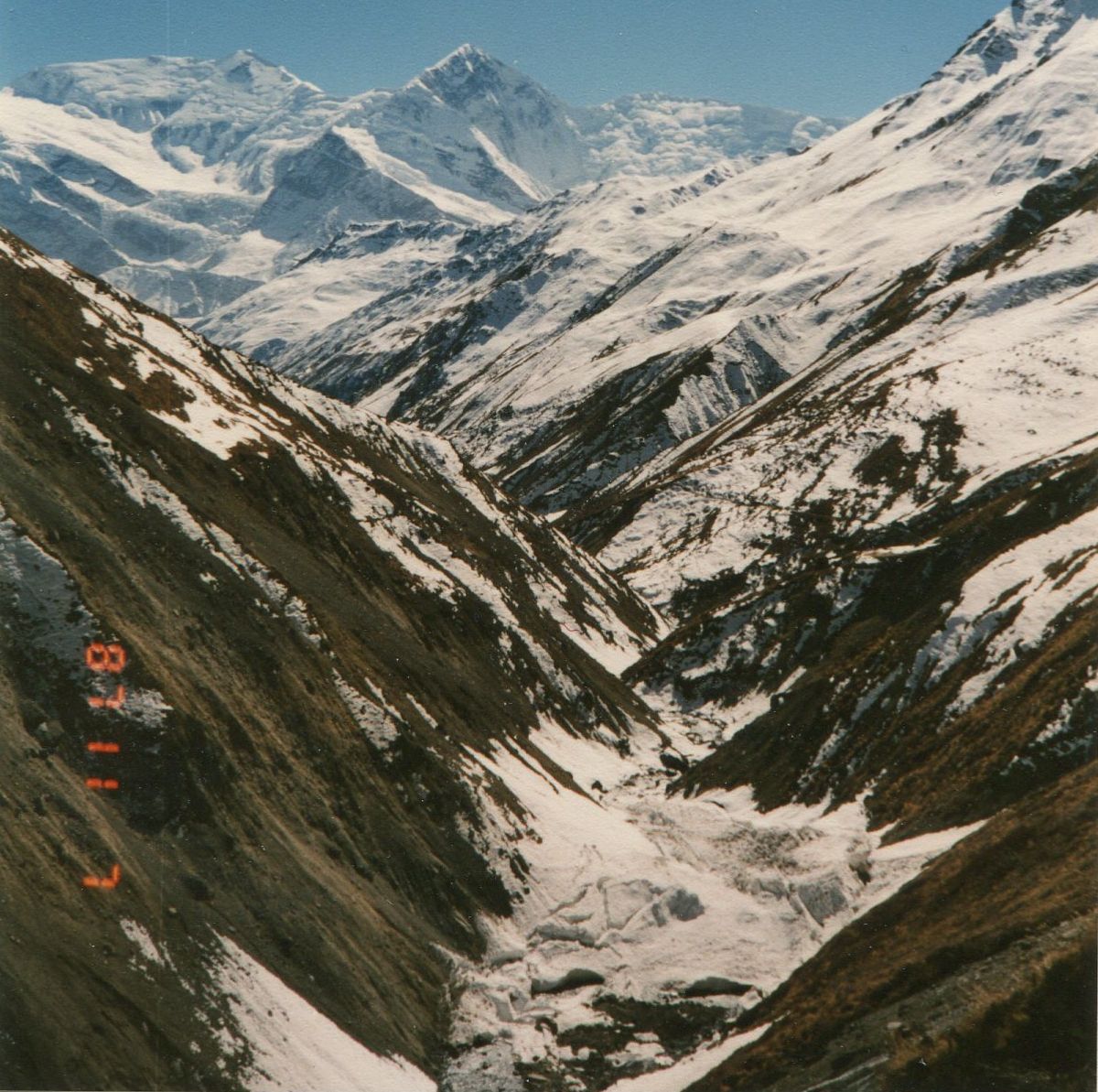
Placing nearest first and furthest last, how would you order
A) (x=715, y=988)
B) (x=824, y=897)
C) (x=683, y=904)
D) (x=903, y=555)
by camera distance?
(x=715, y=988) → (x=824, y=897) → (x=683, y=904) → (x=903, y=555)

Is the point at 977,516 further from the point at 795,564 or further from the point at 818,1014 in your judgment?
the point at 818,1014

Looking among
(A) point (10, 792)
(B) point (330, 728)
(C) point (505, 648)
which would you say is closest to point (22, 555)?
(A) point (10, 792)

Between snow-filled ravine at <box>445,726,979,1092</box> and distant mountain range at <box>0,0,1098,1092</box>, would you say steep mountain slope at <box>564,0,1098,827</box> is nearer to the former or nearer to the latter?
distant mountain range at <box>0,0,1098,1092</box>

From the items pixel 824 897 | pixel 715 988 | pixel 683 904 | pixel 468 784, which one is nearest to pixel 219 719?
pixel 468 784

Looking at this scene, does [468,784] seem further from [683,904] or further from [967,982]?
[967,982]

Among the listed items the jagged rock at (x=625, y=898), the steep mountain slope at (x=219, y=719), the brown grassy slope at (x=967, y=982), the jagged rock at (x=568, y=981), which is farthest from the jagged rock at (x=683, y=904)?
the brown grassy slope at (x=967, y=982)

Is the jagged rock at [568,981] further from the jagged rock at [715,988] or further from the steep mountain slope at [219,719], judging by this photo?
the jagged rock at [715,988]
